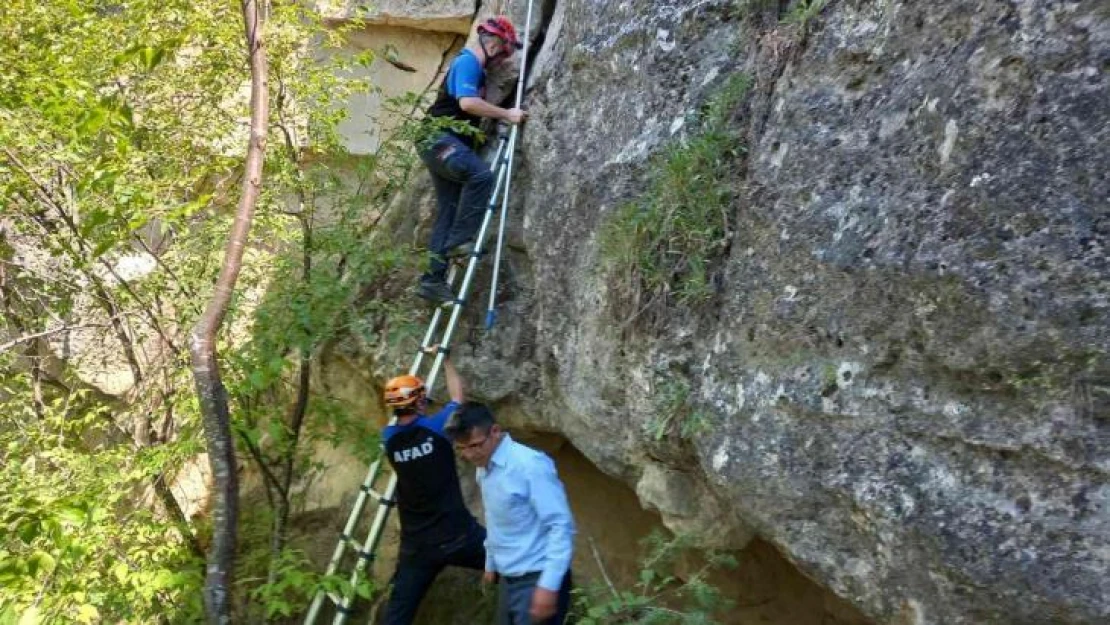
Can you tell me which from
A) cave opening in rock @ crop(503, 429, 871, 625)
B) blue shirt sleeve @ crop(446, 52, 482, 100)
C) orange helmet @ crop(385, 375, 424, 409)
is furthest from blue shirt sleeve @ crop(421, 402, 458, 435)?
blue shirt sleeve @ crop(446, 52, 482, 100)

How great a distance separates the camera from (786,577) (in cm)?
484

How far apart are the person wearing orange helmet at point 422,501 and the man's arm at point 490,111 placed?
1.90 meters

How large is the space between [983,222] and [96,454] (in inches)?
201

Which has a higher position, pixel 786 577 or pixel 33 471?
pixel 786 577

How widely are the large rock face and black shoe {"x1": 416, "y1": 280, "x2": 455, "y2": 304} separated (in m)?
1.30

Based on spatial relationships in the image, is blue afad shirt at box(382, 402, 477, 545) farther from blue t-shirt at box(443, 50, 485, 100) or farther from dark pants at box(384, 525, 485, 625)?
blue t-shirt at box(443, 50, 485, 100)

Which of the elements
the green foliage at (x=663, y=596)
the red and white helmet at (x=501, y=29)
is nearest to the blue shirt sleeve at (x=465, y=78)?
the red and white helmet at (x=501, y=29)

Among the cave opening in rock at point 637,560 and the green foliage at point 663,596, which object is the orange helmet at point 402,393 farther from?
the green foliage at point 663,596

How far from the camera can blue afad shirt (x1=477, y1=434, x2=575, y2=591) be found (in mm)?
3670

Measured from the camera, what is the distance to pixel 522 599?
13.0 feet

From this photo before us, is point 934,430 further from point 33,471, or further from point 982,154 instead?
point 33,471

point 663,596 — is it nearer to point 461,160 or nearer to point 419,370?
point 419,370

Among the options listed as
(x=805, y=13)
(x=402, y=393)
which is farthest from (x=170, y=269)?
(x=805, y=13)

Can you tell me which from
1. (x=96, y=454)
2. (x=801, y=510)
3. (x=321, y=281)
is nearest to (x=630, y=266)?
(x=801, y=510)
